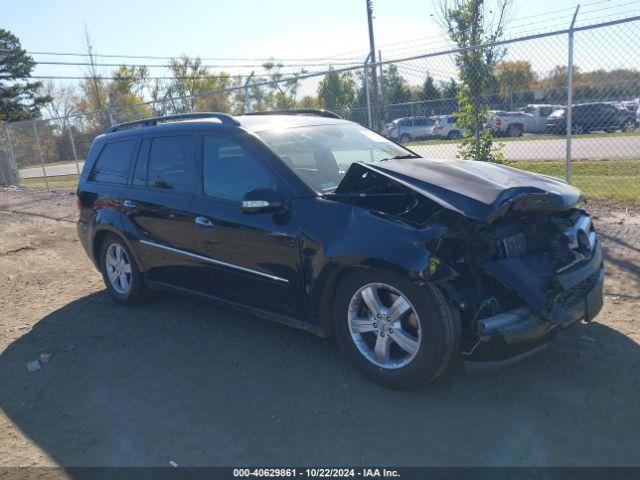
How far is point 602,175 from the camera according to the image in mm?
9953

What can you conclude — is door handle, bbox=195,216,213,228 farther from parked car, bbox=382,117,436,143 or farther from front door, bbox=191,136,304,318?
parked car, bbox=382,117,436,143

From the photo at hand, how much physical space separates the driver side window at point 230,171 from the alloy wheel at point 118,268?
5.04 ft

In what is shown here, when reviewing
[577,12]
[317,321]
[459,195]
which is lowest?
[317,321]

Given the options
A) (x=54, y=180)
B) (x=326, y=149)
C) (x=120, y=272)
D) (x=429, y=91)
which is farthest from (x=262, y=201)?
(x=54, y=180)

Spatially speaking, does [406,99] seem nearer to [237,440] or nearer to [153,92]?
[237,440]

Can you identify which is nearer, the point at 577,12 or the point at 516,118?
the point at 577,12

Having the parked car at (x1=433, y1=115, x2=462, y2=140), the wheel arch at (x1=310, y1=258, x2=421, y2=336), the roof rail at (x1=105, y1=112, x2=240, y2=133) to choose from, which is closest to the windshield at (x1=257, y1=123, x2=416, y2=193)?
the roof rail at (x1=105, y1=112, x2=240, y2=133)

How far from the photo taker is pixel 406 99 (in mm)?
10430

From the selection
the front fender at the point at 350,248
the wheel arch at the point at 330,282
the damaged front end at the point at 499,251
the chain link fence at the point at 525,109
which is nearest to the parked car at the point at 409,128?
the chain link fence at the point at 525,109

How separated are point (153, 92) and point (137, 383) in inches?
1660

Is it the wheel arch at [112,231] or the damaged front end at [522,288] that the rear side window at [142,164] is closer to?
the wheel arch at [112,231]

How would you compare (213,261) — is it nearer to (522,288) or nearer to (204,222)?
(204,222)

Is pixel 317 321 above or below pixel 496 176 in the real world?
below

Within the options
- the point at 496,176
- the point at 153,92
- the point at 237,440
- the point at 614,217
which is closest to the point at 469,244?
the point at 496,176
